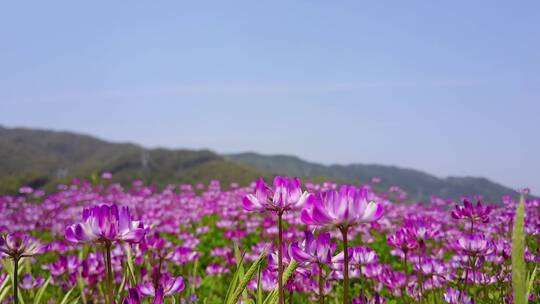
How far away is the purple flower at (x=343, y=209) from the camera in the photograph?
1912 mm

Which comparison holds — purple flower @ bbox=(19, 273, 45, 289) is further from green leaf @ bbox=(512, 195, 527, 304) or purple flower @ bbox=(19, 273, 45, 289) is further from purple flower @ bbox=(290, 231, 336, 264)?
green leaf @ bbox=(512, 195, 527, 304)

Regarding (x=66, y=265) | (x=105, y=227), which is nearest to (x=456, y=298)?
(x=105, y=227)

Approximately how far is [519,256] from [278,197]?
113 cm

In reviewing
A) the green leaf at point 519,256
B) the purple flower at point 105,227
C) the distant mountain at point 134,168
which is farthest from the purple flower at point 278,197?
the distant mountain at point 134,168

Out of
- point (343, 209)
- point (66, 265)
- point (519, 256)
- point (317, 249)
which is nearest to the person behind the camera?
point (519, 256)

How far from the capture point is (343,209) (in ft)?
6.28

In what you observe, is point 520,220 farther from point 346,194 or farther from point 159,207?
point 159,207

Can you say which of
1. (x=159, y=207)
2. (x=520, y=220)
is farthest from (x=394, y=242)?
(x=159, y=207)

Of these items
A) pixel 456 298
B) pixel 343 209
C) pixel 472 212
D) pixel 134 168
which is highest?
pixel 343 209

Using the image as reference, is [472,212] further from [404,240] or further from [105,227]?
[105,227]

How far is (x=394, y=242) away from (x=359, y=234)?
8357mm

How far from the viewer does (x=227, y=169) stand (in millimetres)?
110750

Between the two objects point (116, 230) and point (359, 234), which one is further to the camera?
point (359, 234)

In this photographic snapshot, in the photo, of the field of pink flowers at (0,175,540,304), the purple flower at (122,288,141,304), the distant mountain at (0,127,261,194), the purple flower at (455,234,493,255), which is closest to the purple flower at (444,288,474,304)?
the field of pink flowers at (0,175,540,304)
